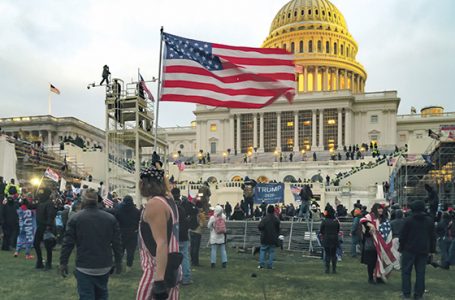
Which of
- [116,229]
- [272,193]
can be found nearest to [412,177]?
[272,193]

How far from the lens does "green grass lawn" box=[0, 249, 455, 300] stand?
8.88 m

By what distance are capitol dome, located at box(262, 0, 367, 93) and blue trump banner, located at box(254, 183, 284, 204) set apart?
72.1m

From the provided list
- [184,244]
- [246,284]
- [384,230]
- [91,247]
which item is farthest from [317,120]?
[91,247]

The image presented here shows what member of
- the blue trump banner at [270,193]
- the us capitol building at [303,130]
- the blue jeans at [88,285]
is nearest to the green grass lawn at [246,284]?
the blue jeans at [88,285]

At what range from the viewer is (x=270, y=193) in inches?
878

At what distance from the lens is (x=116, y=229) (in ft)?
19.3

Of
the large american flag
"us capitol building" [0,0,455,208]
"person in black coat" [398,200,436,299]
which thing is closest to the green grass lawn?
"person in black coat" [398,200,436,299]

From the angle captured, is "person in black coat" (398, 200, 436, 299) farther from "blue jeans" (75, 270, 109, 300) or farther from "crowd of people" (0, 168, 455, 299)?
"blue jeans" (75, 270, 109, 300)

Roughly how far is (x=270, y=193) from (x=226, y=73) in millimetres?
11066

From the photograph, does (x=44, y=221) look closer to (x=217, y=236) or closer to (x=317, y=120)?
(x=217, y=236)

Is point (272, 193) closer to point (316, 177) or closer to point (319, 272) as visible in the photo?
point (319, 272)

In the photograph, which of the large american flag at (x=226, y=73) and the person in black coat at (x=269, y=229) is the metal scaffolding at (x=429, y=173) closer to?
the person in black coat at (x=269, y=229)

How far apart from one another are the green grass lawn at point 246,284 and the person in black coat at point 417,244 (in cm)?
61

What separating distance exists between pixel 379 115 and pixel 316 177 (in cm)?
3147
